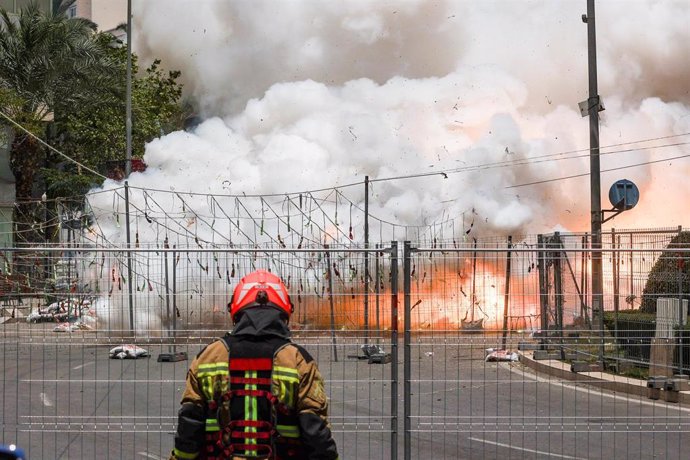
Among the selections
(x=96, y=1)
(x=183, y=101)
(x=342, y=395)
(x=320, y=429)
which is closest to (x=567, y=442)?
(x=342, y=395)

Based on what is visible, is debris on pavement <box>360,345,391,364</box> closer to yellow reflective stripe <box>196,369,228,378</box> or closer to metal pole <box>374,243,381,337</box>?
metal pole <box>374,243,381,337</box>

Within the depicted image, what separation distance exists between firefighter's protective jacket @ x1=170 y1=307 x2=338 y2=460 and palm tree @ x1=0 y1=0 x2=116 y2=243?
70.6 feet

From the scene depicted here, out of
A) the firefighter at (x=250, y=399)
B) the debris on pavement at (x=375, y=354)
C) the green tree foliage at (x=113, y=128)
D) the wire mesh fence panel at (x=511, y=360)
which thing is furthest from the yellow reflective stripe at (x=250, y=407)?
the green tree foliage at (x=113, y=128)

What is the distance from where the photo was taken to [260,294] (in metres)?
3.90

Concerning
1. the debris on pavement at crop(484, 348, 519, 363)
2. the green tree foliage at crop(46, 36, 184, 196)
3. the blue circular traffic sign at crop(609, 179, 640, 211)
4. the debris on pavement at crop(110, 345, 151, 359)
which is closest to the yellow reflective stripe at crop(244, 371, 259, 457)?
the debris on pavement at crop(110, 345, 151, 359)

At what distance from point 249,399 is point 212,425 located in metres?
0.17

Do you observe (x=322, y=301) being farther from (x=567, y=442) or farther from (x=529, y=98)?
(x=529, y=98)

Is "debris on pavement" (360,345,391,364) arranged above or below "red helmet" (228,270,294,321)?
below

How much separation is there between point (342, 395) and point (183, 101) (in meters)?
29.4

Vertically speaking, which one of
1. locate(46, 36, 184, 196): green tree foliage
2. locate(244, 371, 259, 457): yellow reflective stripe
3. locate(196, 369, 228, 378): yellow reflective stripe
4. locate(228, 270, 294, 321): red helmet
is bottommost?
locate(244, 371, 259, 457): yellow reflective stripe

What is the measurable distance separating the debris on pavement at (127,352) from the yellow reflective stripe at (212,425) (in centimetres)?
322

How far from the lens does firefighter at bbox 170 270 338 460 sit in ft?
12.5

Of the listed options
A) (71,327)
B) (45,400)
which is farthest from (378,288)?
(45,400)

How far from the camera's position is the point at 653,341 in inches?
343
